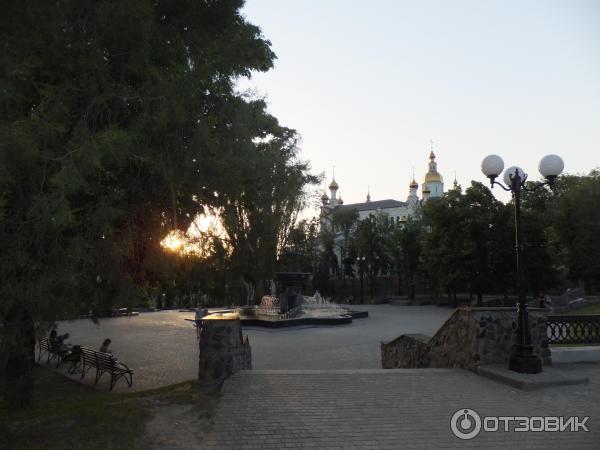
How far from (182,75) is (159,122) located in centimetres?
101

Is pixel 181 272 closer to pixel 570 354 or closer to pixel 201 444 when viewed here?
pixel 201 444

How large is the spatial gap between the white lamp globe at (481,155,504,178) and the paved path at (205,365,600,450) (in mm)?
4166

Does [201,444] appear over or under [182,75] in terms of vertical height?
under

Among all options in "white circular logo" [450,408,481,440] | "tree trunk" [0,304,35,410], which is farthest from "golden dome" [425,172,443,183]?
"tree trunk" [0,304,35,410]

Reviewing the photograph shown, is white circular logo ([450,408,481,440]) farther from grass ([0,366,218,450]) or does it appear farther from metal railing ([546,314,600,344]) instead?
metal railing ([546,314,600,344])

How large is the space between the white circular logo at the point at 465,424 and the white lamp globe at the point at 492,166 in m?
5.16

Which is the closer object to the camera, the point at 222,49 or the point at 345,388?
the point at 345,388

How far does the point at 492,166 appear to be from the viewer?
32.0 ft

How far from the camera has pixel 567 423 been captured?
6.20 m

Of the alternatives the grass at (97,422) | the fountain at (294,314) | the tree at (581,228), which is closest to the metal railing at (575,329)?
the grass at (97,422)

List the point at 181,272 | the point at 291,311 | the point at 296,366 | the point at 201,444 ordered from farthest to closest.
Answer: the point at 291,311 → the point at 296,366 → the point at 181,272 → the point at 201,444

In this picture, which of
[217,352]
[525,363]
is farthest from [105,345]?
[525,363]

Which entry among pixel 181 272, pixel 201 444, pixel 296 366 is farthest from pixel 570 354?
pixel 181 272

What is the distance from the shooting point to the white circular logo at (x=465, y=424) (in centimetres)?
580
